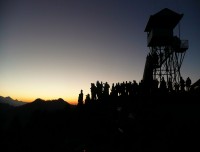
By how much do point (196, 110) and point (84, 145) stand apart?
25.6 ft

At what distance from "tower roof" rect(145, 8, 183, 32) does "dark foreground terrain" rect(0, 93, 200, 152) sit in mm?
15609

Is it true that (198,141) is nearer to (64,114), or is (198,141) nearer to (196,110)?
(196,110)

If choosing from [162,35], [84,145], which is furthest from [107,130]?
[162,35]

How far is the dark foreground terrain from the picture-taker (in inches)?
352

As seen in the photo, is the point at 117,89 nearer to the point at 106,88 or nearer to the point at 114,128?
the point at 106,88

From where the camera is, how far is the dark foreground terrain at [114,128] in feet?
29.4

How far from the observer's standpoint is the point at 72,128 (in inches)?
593

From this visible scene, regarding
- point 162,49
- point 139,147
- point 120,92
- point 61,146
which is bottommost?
point 61,146

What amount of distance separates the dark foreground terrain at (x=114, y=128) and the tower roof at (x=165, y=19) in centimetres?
1561

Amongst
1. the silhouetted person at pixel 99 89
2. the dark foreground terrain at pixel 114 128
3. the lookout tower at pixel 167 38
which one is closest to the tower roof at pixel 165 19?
the lookout tower at pixel 167 38

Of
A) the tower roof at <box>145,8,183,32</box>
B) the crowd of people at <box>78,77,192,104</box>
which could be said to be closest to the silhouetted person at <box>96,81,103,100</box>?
the crowd of people at <box>78,77,192,104</box>

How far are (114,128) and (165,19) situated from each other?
20.5 metres

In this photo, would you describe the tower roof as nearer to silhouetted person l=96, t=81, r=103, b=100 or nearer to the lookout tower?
the lookout tower

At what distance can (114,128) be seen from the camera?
13.0 m
